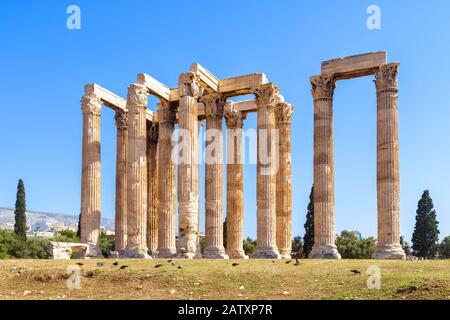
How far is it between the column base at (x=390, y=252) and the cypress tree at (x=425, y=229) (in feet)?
113

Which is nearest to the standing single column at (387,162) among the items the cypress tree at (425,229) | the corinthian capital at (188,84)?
the corinthian capital at (188,84)

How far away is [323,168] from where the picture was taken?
41.3 m

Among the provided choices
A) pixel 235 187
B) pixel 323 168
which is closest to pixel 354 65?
pixel 323 168

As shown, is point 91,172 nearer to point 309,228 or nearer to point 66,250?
point 66,250

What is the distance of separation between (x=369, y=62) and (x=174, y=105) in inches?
692

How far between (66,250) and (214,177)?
12546 mm

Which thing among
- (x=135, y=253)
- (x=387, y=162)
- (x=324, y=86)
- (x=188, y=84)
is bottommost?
(x=135, y=253)

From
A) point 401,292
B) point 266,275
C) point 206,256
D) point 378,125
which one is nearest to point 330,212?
point 378,125

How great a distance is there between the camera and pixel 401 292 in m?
20.9

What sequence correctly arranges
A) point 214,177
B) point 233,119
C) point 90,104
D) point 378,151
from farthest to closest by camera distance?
point 233,119 → point 90,104 → point 214,177 → point 378,151
